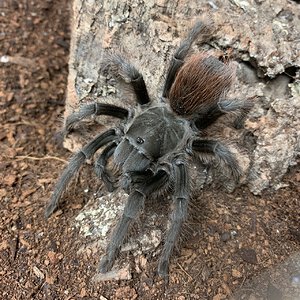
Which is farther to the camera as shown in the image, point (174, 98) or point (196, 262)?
point (174, 98)

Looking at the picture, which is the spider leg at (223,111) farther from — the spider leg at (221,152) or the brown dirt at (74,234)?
the brown dirt at (74,234)

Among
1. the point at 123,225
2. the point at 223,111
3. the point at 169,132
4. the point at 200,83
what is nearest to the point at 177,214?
the point at 123,225

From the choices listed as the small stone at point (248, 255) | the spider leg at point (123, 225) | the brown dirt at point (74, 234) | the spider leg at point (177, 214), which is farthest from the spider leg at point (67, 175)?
the small stone at point (248, 255)

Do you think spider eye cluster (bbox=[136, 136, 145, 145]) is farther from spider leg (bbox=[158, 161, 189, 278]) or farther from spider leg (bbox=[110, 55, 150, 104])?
spider leg (bbox=[110, 55, 150, 104])

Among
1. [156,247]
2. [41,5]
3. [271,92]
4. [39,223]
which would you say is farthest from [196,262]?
[41,5]

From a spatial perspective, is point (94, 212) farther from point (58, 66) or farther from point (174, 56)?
point (58, 66)

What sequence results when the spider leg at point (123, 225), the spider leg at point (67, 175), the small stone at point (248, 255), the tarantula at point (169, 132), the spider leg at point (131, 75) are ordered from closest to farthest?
1. the spider leg at point (123, 225)
2. the small stone at point (248, 255)
3. the tarantula at point (169, 132)
4. the spider leg at point (67, 175)
5. the spider leg at point (131, 75)

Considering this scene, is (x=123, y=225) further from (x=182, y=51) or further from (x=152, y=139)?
(x=182, y=51)
